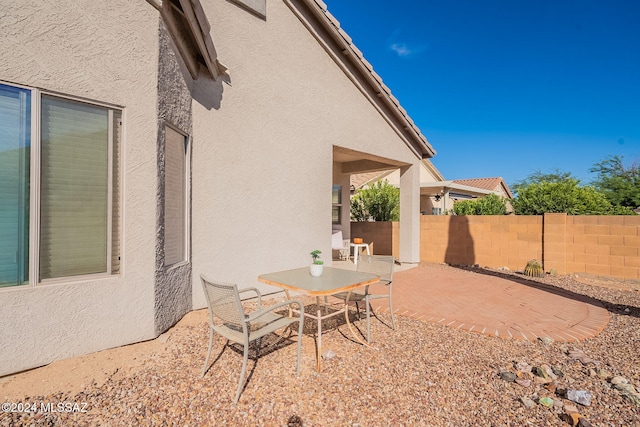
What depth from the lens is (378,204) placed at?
1537 centimetres

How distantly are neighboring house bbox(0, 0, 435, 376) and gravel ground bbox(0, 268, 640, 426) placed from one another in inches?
33.3

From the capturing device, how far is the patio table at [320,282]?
382 cm

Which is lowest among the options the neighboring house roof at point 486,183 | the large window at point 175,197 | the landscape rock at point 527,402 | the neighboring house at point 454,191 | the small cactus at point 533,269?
the landscape rock at point 527,402

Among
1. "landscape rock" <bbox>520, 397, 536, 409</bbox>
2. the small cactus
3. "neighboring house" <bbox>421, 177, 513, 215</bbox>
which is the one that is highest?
"neighboring house" <bbox>421, 177, 513, 215</bbox>

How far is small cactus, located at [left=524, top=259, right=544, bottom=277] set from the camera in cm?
962

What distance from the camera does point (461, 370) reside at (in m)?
3.73

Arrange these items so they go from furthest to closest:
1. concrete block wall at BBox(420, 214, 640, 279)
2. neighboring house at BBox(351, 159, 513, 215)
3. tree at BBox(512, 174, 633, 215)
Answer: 1. neighboring house at BBox(351, 159, 513, 215)
2. tree at BBox(512, 174, 633, 215)
3. concrete block wall at BBox(420, 214, 640, 279)

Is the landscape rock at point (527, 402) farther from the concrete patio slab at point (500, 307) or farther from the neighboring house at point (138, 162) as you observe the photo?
the neighboring house at point (138, 162)

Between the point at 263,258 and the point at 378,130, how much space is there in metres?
5.33

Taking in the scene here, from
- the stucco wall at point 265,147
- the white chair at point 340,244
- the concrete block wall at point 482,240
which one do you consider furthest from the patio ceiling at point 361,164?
the concrete block wall at point 482,240

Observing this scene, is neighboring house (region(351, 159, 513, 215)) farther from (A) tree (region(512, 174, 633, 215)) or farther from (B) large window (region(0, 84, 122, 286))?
(B) large window (region(0, 84, 122, 286))

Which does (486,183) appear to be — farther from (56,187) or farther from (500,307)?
(56,187)

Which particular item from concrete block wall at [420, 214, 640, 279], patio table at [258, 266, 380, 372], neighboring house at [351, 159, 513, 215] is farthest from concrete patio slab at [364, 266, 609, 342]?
neighboring house at [351, 159, 513, 215]

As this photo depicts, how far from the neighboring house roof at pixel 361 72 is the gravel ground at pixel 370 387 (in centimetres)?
680
